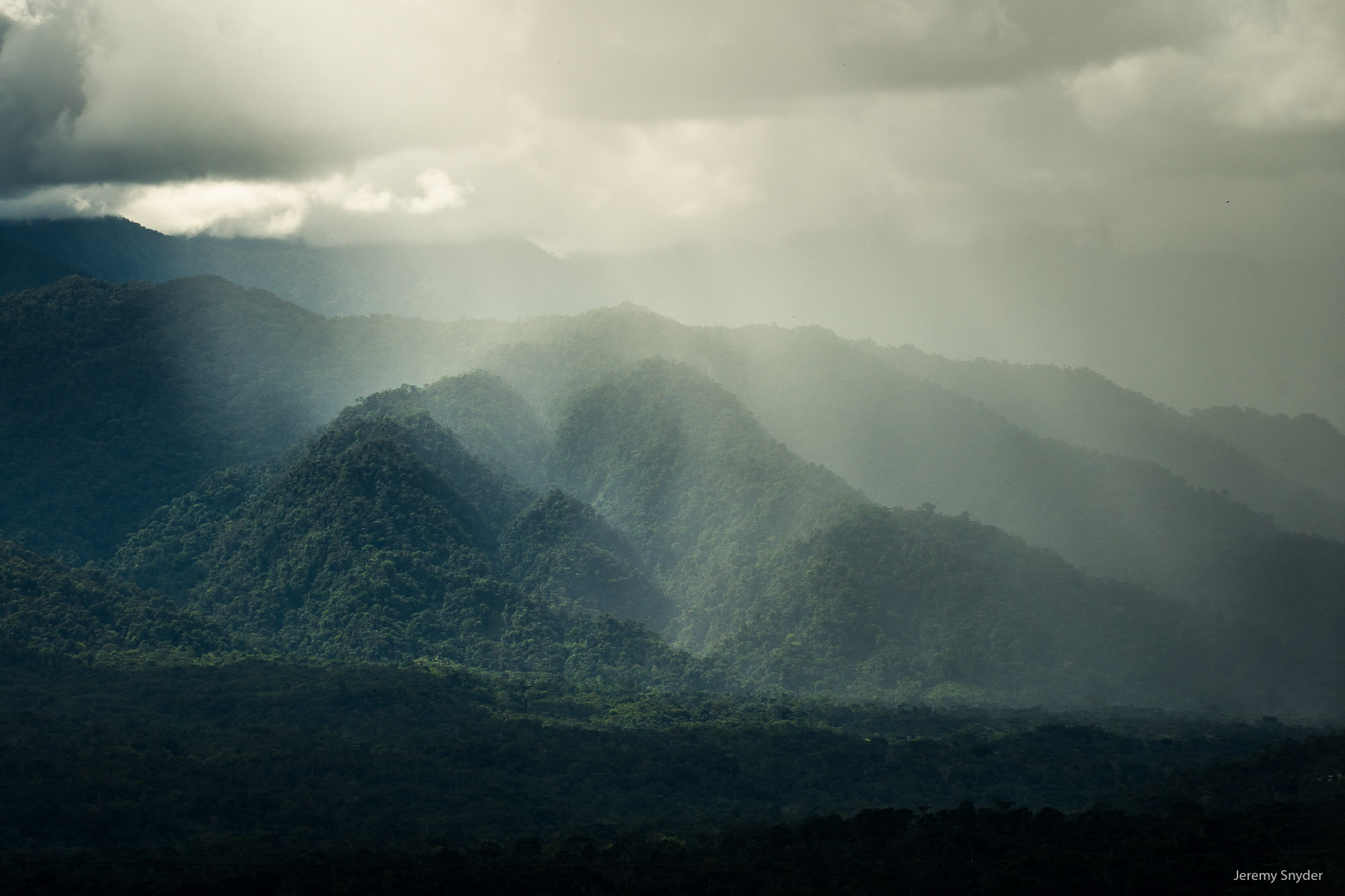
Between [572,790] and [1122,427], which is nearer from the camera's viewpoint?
[572,790]

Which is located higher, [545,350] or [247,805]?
[545,350]

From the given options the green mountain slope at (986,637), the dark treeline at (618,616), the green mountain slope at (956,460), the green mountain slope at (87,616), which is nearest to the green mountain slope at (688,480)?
the dark treeline at (618,616)

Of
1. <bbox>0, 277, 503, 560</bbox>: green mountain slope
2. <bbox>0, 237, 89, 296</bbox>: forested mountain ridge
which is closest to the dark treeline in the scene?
<bbox>0, 277, 503, 560</bbox>: green mountain slope

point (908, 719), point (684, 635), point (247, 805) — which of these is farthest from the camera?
point (684, 635)

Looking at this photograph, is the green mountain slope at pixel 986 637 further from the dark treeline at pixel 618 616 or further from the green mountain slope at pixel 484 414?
the green mountain slope at pixel 484 414

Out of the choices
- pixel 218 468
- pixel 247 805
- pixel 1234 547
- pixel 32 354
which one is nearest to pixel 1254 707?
pixel 1234 547

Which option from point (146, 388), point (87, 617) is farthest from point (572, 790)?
point (146, 388)

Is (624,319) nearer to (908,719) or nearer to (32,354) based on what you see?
(32,354)

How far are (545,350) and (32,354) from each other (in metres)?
49.4

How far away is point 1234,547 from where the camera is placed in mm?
115875

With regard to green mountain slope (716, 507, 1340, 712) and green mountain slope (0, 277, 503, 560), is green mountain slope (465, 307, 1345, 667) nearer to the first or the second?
green mountain slope (716, 507, 1340, 712)

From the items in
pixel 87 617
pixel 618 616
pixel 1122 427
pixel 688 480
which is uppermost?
pixel 1122 427

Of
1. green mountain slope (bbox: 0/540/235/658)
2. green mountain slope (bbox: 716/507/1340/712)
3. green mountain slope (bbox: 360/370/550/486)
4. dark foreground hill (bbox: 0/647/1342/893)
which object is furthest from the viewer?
green mountain slope (bbox: 360/370/550/486)

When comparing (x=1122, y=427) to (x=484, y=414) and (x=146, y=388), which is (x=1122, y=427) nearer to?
(x=484, y=414)
